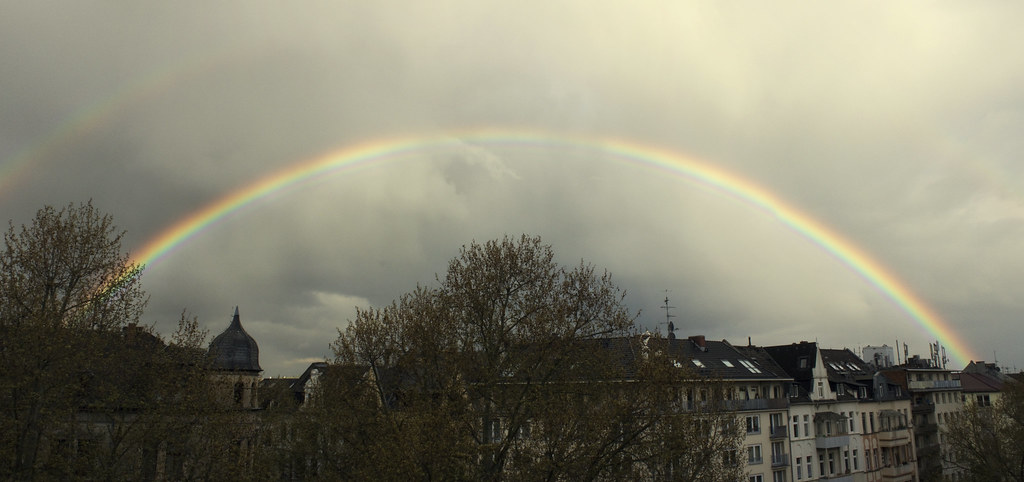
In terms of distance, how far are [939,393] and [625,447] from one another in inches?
4114

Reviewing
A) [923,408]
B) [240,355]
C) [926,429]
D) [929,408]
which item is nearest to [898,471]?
[923,408]

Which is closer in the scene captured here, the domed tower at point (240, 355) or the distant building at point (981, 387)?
the domed tower at point (240, 355)

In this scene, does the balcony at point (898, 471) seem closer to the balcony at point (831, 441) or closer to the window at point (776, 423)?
the balcony at point (831, 441)

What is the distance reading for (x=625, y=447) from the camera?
27.3m

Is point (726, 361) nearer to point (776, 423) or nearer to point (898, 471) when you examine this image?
→ point (776, 423)

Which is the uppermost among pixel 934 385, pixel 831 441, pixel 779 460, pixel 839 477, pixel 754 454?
pixel 934 385

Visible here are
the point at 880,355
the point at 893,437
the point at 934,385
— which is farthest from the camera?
the point at 880,355

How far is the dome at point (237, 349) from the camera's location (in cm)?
4725

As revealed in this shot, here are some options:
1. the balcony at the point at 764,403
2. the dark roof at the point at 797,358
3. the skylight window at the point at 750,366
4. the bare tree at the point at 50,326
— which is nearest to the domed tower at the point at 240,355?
the bare tree at the point at 50,326

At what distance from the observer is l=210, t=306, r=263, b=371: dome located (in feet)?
155

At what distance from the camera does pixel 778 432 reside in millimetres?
69562

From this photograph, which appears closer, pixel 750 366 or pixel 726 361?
pixel 726 361

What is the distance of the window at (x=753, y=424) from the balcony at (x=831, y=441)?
11.6 metres

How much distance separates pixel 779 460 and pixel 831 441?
10.6m
